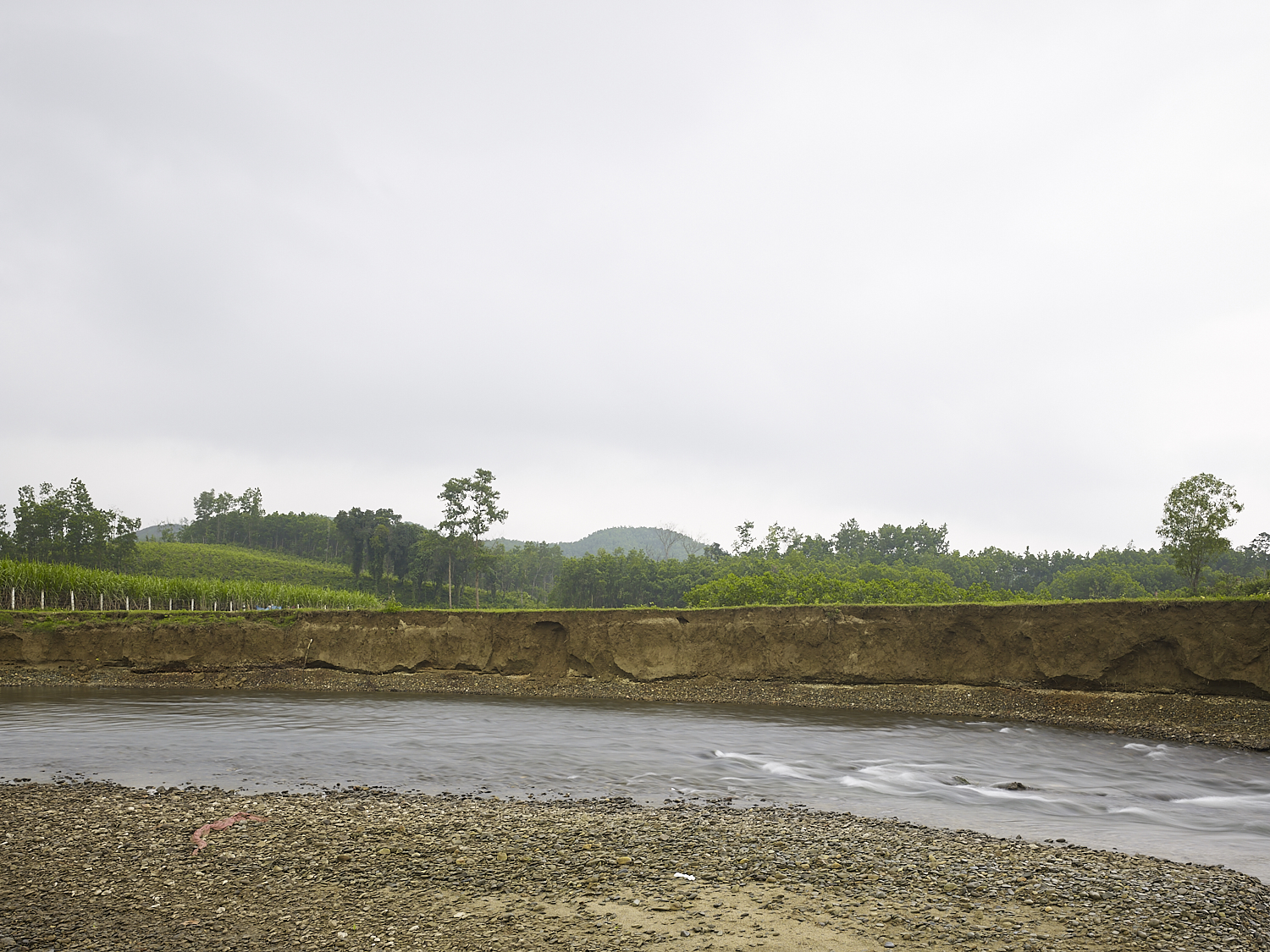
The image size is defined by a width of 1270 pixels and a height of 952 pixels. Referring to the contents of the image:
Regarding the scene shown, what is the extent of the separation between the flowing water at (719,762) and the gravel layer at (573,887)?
2394mm

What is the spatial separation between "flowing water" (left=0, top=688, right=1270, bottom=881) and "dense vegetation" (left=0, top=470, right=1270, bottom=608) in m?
31.4

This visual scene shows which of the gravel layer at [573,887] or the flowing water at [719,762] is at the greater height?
the gravel layer at [573,887]

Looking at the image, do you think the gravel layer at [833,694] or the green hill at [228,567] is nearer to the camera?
the gravel layer at [833,694]

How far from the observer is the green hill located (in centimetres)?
9212

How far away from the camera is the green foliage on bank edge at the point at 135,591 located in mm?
45344

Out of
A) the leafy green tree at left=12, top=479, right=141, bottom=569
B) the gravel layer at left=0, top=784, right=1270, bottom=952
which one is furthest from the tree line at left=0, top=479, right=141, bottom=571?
the gravel layer at left=0, top=784, right=1270, bottom=952

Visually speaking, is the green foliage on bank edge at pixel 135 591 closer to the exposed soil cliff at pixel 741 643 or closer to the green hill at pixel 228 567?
the exposed soil cliff at pixel 741 643

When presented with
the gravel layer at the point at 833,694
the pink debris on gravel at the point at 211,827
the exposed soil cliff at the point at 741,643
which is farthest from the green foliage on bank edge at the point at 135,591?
the pink debris on gravel at the point at 211,827

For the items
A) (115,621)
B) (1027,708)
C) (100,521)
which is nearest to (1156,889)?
(1027,708)

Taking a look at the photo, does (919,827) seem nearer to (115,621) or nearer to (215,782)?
(215,782)

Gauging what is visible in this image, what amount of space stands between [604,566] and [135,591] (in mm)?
56005

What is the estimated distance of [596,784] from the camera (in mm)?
13336

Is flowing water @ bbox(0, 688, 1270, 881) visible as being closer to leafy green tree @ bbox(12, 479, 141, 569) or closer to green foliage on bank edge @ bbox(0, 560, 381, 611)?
green foliage on bank edge @ bbox(0, 560, 381, 611)

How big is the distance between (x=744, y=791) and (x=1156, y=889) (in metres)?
6.66
